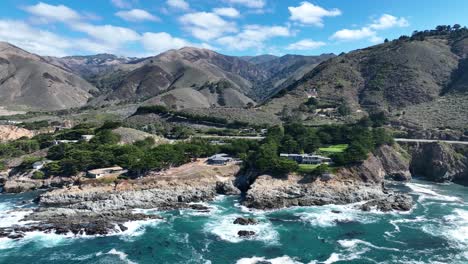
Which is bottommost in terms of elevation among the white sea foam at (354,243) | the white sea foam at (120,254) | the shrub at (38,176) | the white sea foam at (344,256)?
the white sea foam at (120,254)

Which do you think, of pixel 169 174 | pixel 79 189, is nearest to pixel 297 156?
pixel 169 174

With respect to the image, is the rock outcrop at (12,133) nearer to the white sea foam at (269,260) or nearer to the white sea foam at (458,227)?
the white sea foam at (269,260)

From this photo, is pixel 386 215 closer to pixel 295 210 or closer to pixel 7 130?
pixel 295 210

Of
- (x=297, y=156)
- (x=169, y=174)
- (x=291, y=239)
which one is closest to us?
(x=291, y=239)

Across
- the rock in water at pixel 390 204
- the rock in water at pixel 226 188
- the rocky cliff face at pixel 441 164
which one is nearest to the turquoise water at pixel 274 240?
the rock in water at pixel 390 204

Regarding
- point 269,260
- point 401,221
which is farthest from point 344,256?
point 401,221

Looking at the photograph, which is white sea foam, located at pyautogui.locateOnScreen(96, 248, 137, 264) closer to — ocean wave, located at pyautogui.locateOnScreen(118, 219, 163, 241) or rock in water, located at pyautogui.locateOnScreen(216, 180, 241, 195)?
ocean wave, located at pyautogui.locateOnScreen(118, 219, 163, 241)

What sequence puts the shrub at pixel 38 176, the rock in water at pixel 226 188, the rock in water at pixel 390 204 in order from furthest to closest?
the shrub at pixel 38 176, the rock in water at pixel 226 188, the rock in water at pixel 390 204

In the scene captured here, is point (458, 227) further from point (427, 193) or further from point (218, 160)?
point (218, 160)
